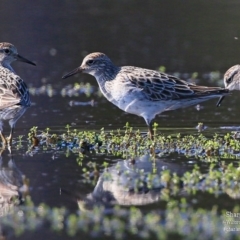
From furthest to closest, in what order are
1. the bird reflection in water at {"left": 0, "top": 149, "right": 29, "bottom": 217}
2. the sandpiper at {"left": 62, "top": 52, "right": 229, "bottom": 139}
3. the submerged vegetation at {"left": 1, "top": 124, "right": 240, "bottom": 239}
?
the sandpiper at {"left": 62, "top": 52, "right": 229, "bottom": 139}, the bird reflection in water at {"left": 0, "top": 149, "right": 29, "bottom": 217}, the submerged vegetation at {"left": 1, "top": 124, "right": 240, "bottom": 239}

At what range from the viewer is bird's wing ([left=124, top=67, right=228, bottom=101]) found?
11.6 meters

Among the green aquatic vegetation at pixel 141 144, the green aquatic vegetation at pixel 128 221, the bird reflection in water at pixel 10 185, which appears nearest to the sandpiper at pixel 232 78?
the green aquatic vegetation at pixel 141 144

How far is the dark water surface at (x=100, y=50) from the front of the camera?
32.1 feet

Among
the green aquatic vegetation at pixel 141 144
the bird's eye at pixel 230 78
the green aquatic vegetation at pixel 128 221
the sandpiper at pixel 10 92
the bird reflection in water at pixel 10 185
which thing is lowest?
the green aquatic vegetation at pixel 128 221

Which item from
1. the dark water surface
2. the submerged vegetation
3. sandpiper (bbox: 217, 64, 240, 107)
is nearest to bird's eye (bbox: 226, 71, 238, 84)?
sandpiper (bbox: 217, 64, 240, 107)

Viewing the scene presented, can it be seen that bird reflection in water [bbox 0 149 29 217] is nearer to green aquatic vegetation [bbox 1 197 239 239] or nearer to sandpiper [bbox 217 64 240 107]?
green aquatic vegetation [bbox 1 197 239 239]

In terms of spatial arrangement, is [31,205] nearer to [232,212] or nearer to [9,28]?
[232,212]

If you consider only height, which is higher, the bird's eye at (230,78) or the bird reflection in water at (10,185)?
the bird's eye at (230,78)

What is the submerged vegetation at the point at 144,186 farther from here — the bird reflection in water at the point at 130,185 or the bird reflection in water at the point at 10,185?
the bird reflection in water at the point at 10,185

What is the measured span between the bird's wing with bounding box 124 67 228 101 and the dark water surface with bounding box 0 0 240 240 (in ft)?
2.30

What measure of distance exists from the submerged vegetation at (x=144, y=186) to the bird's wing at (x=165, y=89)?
614mm

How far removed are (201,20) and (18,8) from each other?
18.1ft

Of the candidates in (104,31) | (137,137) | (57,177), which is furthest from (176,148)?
(104,31)

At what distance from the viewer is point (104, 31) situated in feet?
69.3
